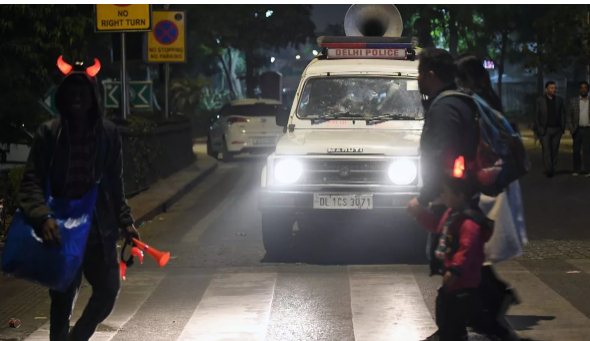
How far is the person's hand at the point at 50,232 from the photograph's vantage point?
5598 mm

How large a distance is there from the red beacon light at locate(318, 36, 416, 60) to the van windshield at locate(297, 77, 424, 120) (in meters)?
0.62

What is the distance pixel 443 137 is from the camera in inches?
232

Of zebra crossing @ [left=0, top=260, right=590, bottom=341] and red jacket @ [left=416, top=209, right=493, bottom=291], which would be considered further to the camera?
zebra crossing @ [left=0, top=260, right=590, bottom=341]

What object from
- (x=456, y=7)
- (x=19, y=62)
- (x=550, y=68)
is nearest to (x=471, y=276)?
(x=19, y=62)

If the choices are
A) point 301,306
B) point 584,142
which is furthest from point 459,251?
point 584,142

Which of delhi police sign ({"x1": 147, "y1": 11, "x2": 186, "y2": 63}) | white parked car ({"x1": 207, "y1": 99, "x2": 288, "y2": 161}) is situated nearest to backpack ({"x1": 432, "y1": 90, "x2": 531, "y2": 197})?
delhi police sign ({"x1": 147, "y1": 11, "x2": 186, "y2": 63})

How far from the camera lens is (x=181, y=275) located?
10.0m

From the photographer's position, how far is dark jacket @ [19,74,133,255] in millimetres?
5703

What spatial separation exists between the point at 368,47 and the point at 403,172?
100 inches

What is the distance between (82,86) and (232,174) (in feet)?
57.9

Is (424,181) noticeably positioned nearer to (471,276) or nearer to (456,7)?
(471,276)

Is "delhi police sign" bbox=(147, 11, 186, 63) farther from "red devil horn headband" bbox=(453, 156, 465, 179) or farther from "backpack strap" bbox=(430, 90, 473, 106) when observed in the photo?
"red devil horn headband" bbox=(453, 156, 465, 179)

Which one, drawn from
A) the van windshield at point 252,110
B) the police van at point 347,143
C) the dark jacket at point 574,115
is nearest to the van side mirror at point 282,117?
the police van at point 347,143

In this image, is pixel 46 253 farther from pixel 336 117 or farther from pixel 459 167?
pixel 336 117
